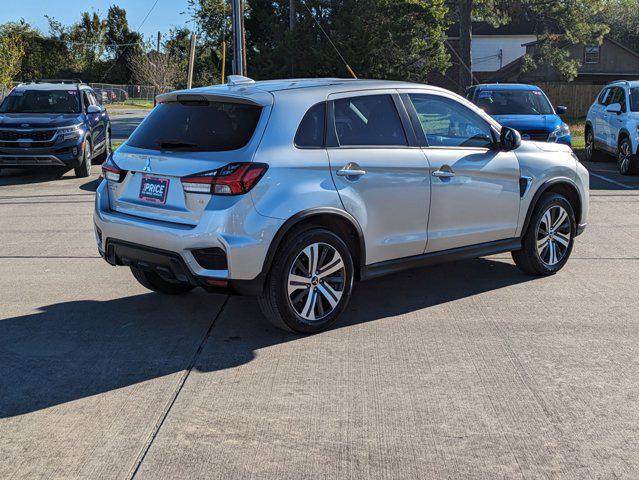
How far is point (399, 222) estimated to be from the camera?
21.1 feet

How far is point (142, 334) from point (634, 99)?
44.4ft

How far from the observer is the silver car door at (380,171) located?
20.0ft

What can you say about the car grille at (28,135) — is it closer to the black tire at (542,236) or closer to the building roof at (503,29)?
the black tire at (542,236)

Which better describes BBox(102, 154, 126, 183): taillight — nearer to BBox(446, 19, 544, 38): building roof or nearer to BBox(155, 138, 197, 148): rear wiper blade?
BBox(155, 138, 197, 148): rear wiper blade

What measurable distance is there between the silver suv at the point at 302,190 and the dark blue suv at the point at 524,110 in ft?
27.6

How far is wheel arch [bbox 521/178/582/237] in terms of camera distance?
7.48m

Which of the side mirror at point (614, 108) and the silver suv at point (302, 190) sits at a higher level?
the side mirror at point (614, 108)

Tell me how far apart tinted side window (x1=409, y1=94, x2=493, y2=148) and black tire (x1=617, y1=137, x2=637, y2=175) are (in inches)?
385

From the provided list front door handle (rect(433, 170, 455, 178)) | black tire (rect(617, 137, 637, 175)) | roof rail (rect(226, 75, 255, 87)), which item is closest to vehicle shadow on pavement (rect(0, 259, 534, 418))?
front door handle (rect(433, 170, 455, 178))

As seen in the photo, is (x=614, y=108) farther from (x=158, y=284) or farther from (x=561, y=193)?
(x=158, y=284)

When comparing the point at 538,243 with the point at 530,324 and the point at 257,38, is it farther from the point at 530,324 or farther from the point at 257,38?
the point at 257,38

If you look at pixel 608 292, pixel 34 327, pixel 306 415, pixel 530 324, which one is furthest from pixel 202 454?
pixel 608 292

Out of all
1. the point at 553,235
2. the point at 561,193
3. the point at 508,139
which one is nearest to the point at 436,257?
the point at 508,139

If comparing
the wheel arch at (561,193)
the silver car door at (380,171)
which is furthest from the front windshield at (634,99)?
the silver car door at (380,171)
